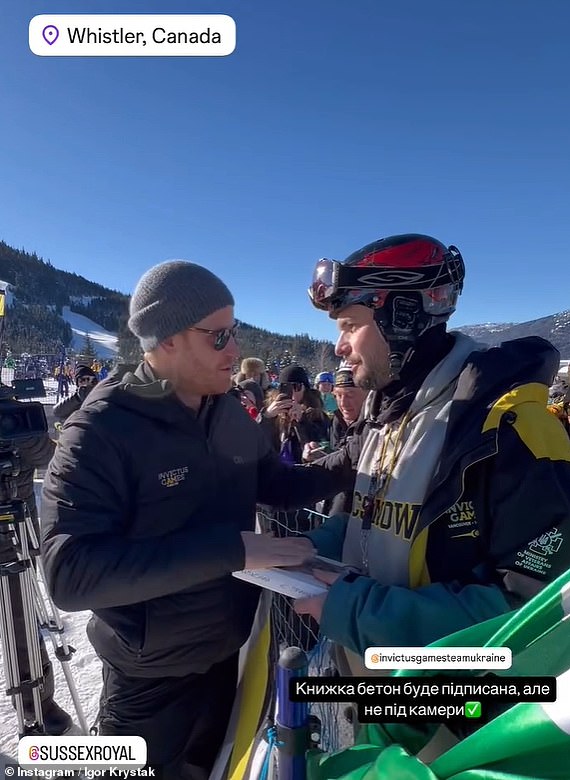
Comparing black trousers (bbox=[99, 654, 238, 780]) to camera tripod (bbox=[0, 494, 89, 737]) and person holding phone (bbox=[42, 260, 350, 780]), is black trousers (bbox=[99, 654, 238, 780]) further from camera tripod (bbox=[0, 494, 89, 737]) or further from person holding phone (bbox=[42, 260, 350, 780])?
camera tripod (bbox=[0, 494, 89, 737])

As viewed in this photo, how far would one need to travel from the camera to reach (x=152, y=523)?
1769 millimetres

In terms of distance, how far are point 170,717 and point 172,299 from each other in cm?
168

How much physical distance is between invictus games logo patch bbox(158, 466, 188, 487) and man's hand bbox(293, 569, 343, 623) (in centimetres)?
63

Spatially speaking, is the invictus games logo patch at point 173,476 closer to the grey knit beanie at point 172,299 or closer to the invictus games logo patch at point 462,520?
the grey knit beanie at point 172,299

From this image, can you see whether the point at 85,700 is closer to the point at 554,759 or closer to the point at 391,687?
the point at 391,687

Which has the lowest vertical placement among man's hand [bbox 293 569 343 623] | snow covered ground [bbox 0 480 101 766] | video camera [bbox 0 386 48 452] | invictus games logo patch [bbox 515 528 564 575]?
snow covered ground [bbox 0 480 101 766]

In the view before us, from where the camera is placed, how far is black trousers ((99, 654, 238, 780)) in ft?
6.14

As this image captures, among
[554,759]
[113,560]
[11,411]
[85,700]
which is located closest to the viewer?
[554,759]

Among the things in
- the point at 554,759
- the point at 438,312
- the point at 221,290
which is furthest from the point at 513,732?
the point at 221,290

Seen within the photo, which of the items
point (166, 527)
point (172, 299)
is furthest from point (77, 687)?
point (172, 299)

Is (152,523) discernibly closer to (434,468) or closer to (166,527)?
(166,527)

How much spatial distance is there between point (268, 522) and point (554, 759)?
2.87 metres

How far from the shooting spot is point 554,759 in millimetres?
648

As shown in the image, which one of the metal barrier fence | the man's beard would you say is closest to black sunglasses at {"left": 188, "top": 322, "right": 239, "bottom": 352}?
the man's beard
